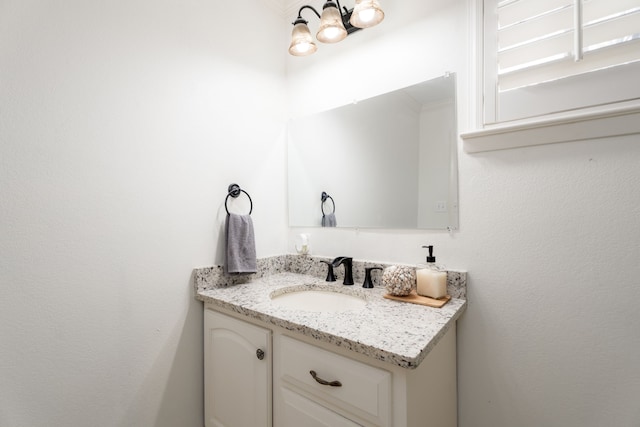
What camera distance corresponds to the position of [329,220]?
1.51 metres

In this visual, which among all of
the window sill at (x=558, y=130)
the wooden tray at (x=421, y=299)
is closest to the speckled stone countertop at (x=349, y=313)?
the wooden tray at (x=421, y=299)

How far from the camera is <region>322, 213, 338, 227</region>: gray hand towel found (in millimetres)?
1493

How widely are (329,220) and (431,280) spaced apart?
63cm

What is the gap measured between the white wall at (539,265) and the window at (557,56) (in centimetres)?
10

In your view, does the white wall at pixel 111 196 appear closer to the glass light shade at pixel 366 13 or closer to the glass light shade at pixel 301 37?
the glass light shade at pixel 301 37

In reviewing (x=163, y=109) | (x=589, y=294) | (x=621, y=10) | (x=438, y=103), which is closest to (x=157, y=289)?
(x=163, y=109)

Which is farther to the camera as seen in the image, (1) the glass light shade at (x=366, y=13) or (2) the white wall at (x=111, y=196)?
(1) the glass light shade at (x=366, y=13)

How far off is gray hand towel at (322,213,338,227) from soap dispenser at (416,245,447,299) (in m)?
0.52

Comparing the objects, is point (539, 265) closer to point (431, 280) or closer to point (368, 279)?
point (431, 280)

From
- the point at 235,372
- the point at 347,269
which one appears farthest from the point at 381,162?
the point at 235,372

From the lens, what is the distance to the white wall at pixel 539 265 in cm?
83

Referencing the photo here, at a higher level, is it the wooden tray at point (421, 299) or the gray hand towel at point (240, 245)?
the gray hand towel at point (240, 245)

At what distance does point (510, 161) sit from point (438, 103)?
1.18 ft

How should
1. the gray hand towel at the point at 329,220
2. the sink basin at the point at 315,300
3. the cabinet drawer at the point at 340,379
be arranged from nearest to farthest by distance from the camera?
the cabinet drawer at the point at 340,379 → the sink basin at the point at 315,300 → the gray hand towel at the point at 329,220
